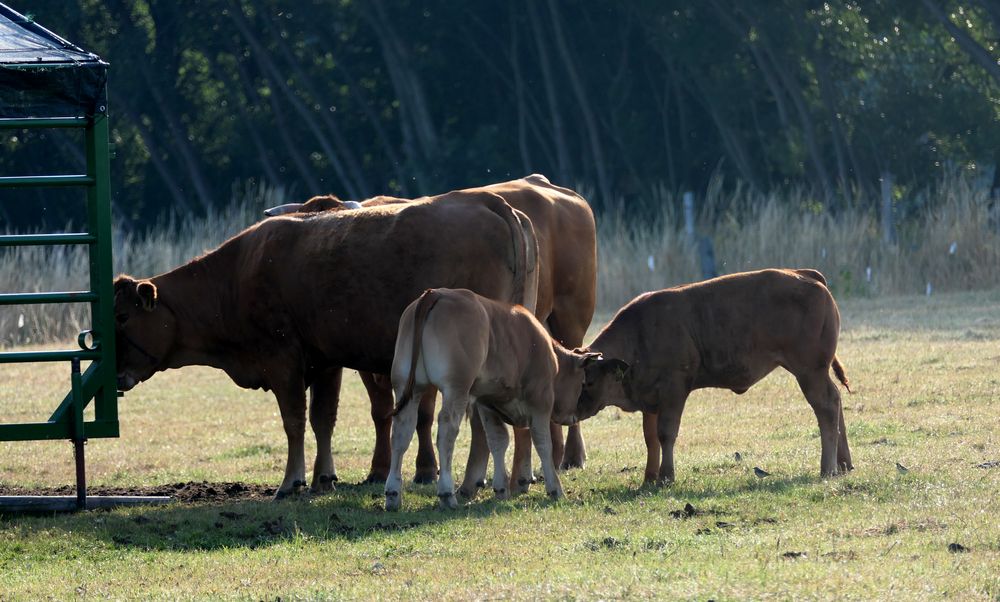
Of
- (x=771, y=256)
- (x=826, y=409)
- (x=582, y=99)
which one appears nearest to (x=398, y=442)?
(x=826, y=409)

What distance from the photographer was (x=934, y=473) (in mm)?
8625

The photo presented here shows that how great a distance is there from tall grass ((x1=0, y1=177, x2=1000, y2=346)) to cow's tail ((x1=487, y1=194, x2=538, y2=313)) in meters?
13.2

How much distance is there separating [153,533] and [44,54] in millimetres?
2836

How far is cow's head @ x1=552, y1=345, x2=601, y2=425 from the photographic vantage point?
901cm

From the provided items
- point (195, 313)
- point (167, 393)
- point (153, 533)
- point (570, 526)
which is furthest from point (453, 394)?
point (167, 393)

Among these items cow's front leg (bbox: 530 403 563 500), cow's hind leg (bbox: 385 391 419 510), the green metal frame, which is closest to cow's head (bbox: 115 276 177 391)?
the green metal frame

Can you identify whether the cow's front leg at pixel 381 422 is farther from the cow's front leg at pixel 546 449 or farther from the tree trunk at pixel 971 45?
the tree trunk at pixel 971 45

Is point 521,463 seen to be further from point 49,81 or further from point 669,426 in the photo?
point 49,81

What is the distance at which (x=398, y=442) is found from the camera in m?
8.37

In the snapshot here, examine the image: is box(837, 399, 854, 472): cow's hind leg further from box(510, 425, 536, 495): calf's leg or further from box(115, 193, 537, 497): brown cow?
box(115, 193, 537, 497): brown cow

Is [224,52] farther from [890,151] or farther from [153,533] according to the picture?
[153,533]

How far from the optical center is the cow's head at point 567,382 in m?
9.01

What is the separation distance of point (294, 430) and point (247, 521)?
4.75 feet

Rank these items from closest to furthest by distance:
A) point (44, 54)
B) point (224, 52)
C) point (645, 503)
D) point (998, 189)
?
point (645, 503) < point (44, 54) < point (998, 189) < point (224, 52)
